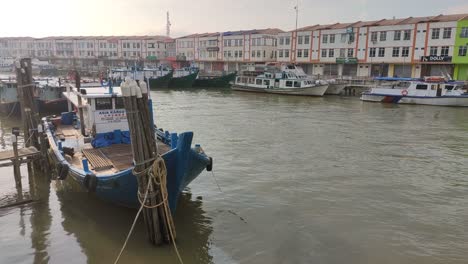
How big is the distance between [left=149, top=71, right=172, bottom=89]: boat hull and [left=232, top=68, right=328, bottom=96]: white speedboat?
36.4ft

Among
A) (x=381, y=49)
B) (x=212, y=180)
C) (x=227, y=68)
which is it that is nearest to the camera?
(x=212, y=180)

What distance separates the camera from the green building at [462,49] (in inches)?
1758

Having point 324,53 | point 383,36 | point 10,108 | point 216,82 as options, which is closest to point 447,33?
point 383,36

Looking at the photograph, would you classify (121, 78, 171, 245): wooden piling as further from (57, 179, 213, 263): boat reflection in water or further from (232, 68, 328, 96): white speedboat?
(232, 68, 328, 96): white speedboat

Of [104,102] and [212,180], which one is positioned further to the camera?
[212,180]

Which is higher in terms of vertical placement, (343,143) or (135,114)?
(135,114)

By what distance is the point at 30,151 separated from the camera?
38.2 feet

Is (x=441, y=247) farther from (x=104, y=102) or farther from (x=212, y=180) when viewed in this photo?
(x=104, y=102)

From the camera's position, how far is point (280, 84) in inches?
1861

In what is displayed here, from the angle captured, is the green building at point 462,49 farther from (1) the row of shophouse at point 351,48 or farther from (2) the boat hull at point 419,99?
(2) the boat hull at point 419,99

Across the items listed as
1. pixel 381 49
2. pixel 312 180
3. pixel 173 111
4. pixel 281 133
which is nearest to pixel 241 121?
pixel 281 133

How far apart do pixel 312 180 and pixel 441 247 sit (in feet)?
16.8

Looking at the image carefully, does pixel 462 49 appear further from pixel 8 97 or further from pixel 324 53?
pixel 8 97

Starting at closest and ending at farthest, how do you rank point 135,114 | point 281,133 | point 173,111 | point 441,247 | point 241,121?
point 135,114 → point 441,247 → point 281,133 → point 241,121 → point 173,111
